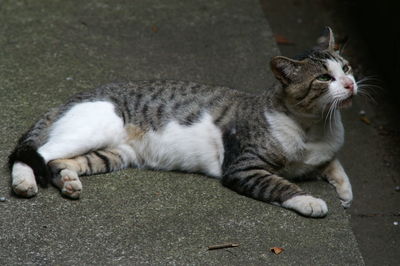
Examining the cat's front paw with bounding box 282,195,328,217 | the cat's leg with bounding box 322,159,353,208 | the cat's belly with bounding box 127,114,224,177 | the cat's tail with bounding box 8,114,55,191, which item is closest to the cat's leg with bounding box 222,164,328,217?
the cat's front paw with bounding box 282,195,328,217

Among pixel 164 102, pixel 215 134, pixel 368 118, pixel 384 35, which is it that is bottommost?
pixel 368 118

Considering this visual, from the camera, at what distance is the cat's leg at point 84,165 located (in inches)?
157

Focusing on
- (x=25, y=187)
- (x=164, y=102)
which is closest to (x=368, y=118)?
(x=164, y=102)

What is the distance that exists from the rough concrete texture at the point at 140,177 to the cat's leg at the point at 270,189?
0.19ft

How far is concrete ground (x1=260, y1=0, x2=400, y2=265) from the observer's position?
5.32 meters

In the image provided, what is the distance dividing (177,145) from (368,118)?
9.63 feet

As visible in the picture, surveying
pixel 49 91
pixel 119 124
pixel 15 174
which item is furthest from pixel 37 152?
pixel 49 91

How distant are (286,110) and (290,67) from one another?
0.98 feet

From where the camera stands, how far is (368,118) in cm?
675

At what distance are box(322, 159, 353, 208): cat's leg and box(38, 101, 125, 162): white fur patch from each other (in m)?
1.46

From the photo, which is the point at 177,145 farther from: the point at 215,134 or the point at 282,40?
the point at 282,40

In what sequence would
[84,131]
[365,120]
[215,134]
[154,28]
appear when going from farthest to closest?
[365,120], [154,28], [215,134], [84,131]

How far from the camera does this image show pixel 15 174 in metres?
3.96

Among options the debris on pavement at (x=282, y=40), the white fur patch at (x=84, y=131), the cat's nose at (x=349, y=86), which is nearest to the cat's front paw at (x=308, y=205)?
the cat's nose at (x=349, y=86)
